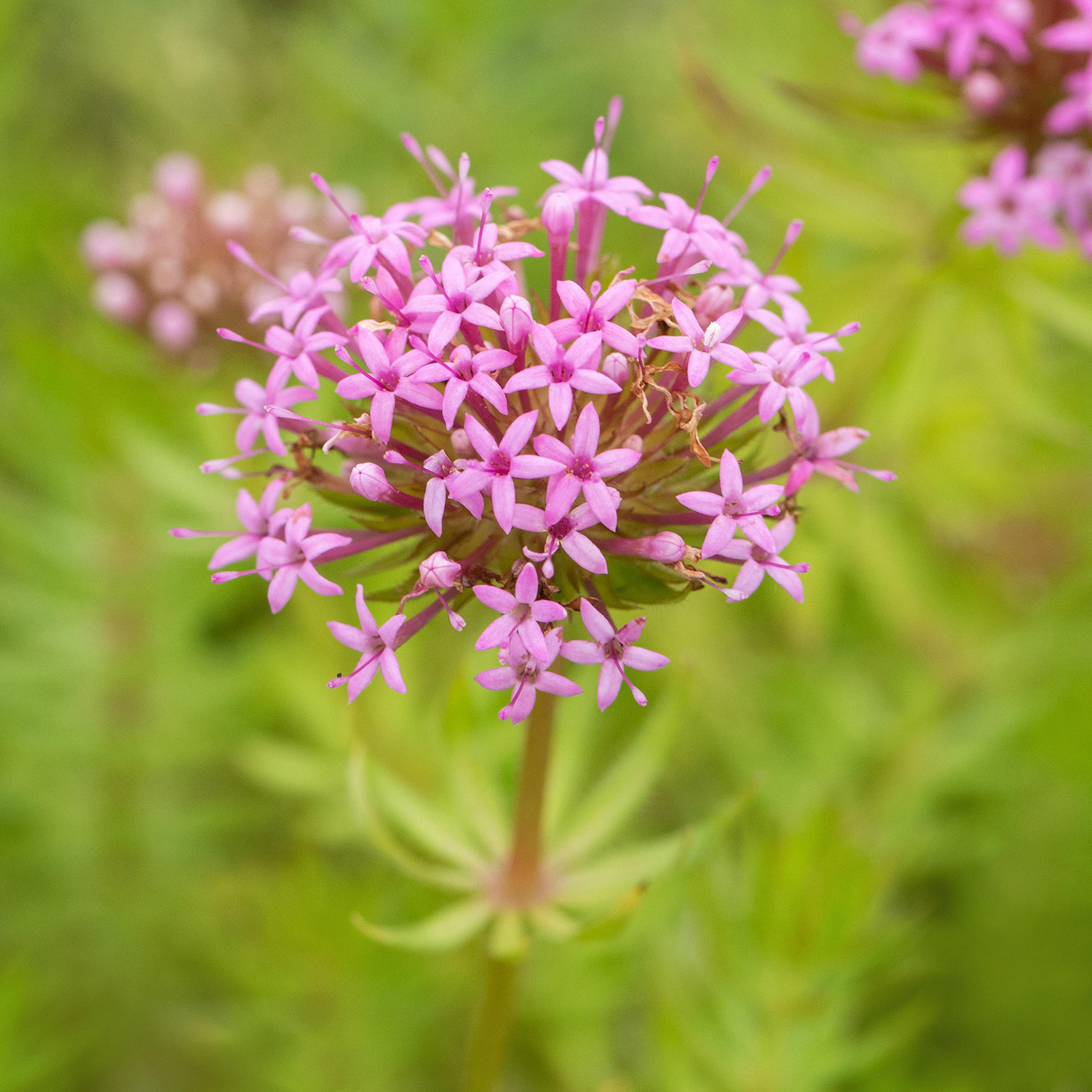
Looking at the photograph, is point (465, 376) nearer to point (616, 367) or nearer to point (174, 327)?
point (616, 367)

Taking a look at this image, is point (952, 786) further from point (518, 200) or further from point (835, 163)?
point (518, 200)

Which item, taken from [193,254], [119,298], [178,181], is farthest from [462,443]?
[178,181]

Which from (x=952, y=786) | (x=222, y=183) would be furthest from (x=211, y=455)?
(x=952, y=786)

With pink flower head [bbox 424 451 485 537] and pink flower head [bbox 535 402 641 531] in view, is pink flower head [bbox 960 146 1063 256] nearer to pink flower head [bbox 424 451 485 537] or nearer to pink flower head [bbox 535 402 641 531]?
pink flower head [bbox 535 402 641 531]

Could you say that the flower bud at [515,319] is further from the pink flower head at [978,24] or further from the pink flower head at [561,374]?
the pink flower head at [978,24]

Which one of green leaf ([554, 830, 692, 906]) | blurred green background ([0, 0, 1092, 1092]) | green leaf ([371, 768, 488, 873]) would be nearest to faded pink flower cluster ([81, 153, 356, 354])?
blurred green background ([0, 0, 1092, 1092])
